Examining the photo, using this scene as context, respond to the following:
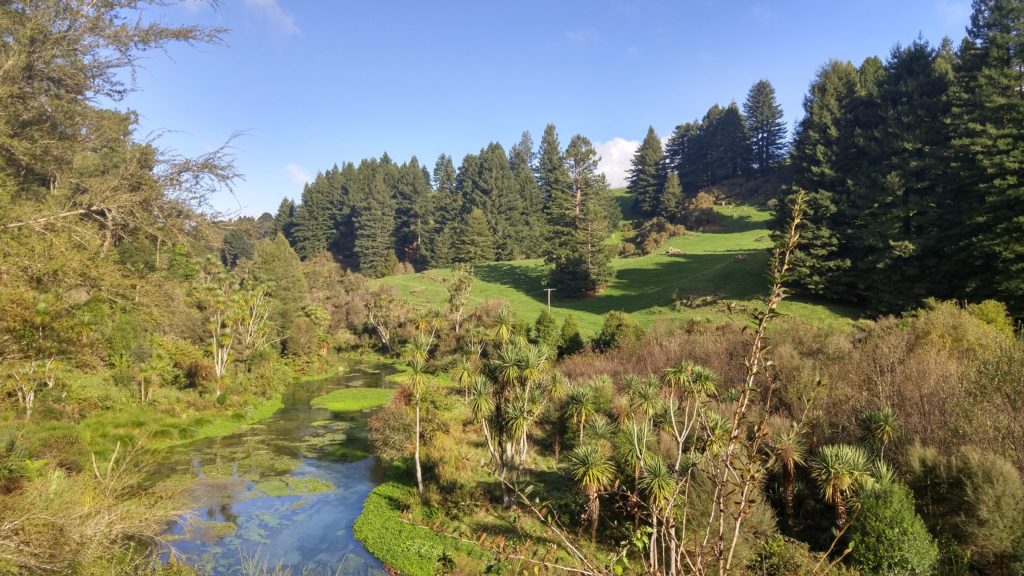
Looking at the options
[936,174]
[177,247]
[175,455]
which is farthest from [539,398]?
[936,174]

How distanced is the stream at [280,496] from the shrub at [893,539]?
13300mm

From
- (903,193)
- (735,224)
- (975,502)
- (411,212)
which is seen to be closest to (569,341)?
(903,193)

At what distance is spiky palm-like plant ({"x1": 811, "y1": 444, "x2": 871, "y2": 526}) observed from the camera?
14.5m

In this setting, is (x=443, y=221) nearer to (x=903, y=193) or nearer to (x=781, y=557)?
(x=903, y=193)

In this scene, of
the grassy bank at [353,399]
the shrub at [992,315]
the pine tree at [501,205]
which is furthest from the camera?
the pine tree at [501,205]

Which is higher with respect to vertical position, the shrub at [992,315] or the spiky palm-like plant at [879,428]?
the shrub at [992,315]

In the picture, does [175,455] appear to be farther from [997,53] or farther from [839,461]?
[997,53]

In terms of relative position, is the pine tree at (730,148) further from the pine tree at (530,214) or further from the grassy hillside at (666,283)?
the pine tree at (530,214)

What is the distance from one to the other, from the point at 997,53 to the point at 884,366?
2449 cm

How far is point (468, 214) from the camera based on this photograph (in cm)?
8719

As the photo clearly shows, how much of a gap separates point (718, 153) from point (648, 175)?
1296 cm

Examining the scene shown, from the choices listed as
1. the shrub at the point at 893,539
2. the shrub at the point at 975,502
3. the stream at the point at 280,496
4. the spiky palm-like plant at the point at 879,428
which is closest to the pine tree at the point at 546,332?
the stream at the point at 280,496

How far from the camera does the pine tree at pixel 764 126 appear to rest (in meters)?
87.3

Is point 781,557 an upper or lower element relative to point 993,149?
lower
